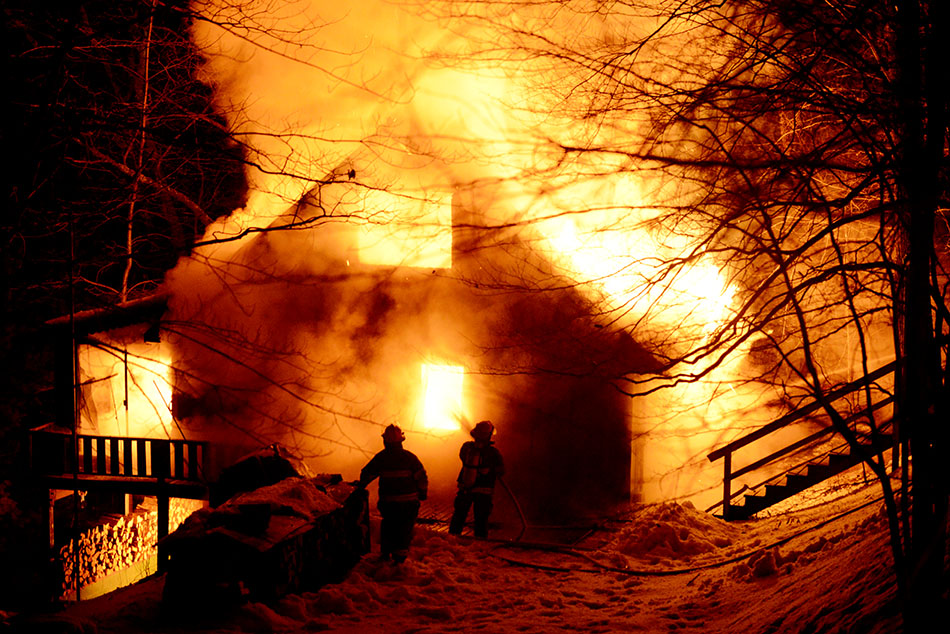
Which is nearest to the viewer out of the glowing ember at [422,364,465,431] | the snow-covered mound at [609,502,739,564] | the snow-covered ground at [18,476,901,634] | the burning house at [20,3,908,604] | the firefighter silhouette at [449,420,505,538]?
the snow-covered ground at [18,476,901,634]

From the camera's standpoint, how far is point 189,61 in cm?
1479

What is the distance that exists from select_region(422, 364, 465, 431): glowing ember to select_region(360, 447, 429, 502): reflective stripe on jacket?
4986 millimetres

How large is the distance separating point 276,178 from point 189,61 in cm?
329

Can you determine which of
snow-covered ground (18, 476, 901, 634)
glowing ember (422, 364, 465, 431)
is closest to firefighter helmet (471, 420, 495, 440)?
snow-covered ground (18, 476, 901, 634)

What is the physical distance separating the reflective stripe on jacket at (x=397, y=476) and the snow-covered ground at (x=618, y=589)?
761mm

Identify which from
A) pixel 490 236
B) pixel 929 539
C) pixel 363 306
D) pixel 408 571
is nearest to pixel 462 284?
pixel 490 236

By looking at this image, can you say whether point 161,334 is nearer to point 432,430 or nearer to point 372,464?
point 432,430

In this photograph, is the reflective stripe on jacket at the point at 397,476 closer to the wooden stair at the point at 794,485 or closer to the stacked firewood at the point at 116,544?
the wooden stair at the point at 794,485

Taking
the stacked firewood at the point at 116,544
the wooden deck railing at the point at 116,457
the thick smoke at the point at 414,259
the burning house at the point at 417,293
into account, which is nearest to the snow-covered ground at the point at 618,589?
the burning house at the point at 417,293

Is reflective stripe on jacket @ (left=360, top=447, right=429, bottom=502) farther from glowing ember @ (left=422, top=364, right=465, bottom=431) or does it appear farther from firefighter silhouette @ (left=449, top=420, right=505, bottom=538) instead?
glowing ember @ (left=422, top=364, right=465, bottom=431)

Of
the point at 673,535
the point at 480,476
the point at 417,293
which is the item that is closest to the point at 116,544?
the point at 417,293

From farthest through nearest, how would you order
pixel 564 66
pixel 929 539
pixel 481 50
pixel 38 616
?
pixel 481 50 < pixel 564 66 < pixel 38 616 < pixel 929 539

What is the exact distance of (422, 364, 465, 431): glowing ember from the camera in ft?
44.4

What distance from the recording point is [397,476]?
8.39m
